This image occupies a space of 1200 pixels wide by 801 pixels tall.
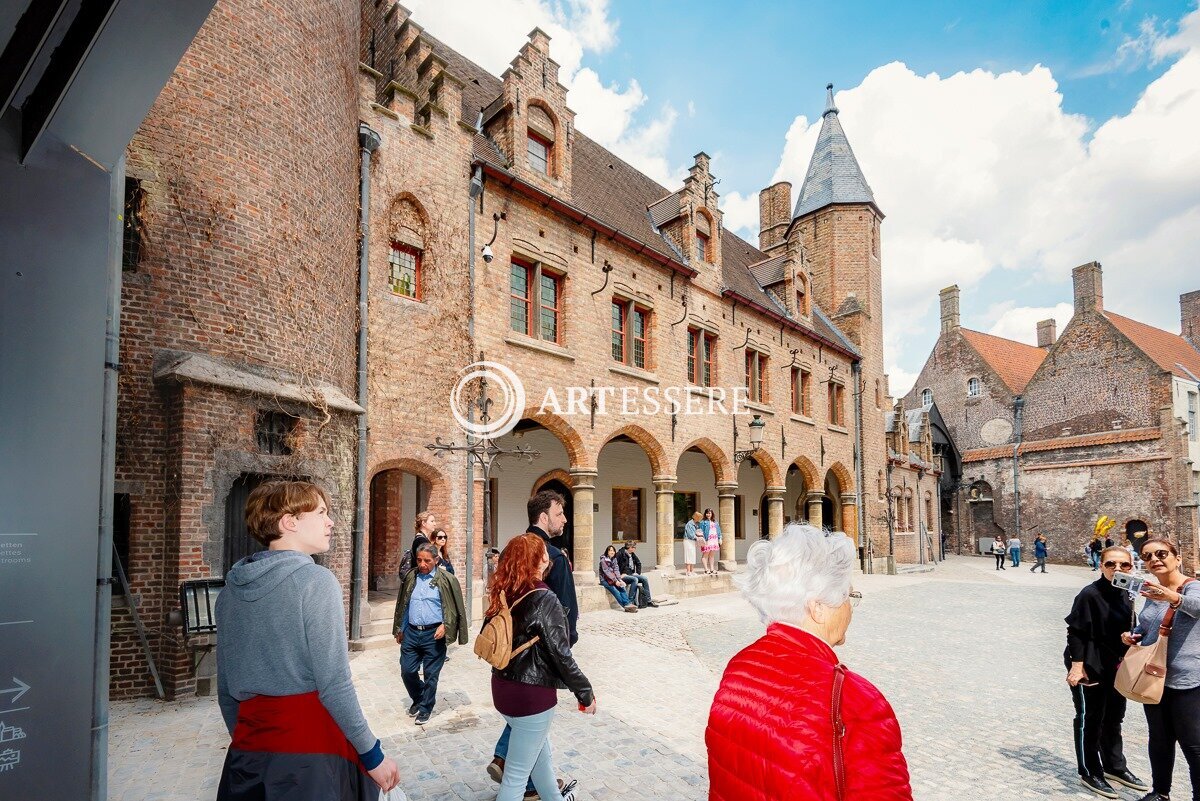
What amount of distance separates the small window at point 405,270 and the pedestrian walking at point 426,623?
237 inches

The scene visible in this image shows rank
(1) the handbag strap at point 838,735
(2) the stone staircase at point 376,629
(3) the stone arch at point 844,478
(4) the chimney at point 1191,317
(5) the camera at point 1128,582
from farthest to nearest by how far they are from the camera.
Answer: (4) the chimney at point 1191,317 → (3) the stone arch at point 844,478 → (2) the stone staircase at point 376,629 → (5) the camera at point 1128,582 → (1) the handbag strap at point 838,735

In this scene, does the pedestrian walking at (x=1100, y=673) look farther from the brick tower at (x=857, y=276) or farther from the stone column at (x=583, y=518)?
the brick tower at (x=857, y=276)

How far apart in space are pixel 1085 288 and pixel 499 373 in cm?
3308

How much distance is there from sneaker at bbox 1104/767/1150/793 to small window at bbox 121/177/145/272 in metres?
9.80

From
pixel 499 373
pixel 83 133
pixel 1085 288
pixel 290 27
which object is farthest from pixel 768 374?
pixel 1085 288

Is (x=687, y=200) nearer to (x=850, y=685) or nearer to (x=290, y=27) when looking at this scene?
(x=290, y=27)

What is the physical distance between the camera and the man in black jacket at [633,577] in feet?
42.7

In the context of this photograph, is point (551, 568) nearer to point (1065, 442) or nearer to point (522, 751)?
point (522, 751)

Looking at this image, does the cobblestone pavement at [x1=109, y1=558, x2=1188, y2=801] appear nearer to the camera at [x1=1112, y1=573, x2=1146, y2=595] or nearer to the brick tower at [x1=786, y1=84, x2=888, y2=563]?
the camera at [x1=1112, y1=573, x2=1146, y2=595]

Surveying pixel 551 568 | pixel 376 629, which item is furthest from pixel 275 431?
pixel 551 568

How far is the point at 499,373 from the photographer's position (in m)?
11.6

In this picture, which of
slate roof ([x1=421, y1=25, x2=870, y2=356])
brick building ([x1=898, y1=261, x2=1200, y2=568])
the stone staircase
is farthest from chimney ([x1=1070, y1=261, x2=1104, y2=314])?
the stone staircase

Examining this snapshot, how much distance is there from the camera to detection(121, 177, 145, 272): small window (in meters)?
7.10

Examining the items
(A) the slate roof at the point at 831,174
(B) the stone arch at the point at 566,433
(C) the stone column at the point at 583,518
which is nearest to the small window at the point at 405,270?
(B) the stone arch at the point at 566,433
